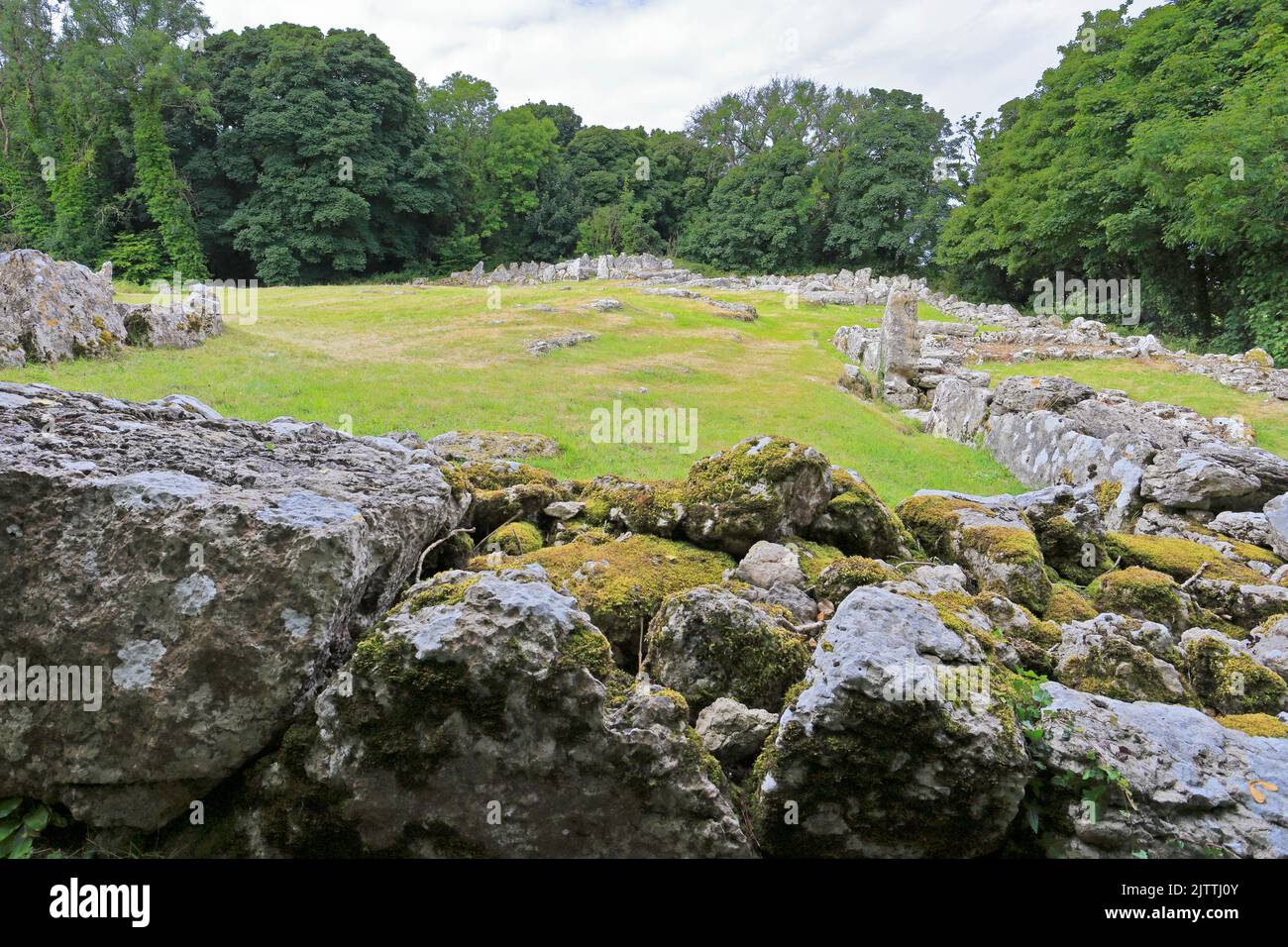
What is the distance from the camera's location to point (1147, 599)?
5.99 m

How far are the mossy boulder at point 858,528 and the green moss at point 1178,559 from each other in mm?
2765

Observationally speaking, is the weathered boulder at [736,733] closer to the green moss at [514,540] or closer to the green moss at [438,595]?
the green moss at [438,595]

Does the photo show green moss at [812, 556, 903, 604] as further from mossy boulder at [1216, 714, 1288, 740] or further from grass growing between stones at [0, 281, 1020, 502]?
grass growing between stones at [0, 281, 1020, 502]

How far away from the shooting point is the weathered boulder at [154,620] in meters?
3.20

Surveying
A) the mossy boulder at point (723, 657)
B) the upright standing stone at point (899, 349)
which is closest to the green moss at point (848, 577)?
the mossy boulder at point (723, 657)

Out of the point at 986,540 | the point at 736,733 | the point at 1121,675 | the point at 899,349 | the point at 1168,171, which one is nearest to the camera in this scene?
the point at 736,733

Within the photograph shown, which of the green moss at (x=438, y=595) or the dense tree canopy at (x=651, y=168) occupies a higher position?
the dense tree canopy at (x=651, y=168)

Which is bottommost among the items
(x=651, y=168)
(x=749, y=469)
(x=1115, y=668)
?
(x=1115, y=668)

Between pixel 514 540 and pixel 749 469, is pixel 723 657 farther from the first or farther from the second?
pixel 514 540

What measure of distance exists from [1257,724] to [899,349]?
21.9 m

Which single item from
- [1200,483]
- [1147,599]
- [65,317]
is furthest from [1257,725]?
[65,317]

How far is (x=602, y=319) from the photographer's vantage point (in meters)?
32.5

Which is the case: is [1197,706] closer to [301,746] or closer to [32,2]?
[301,746]

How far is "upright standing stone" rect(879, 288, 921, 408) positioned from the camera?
23.9 m
